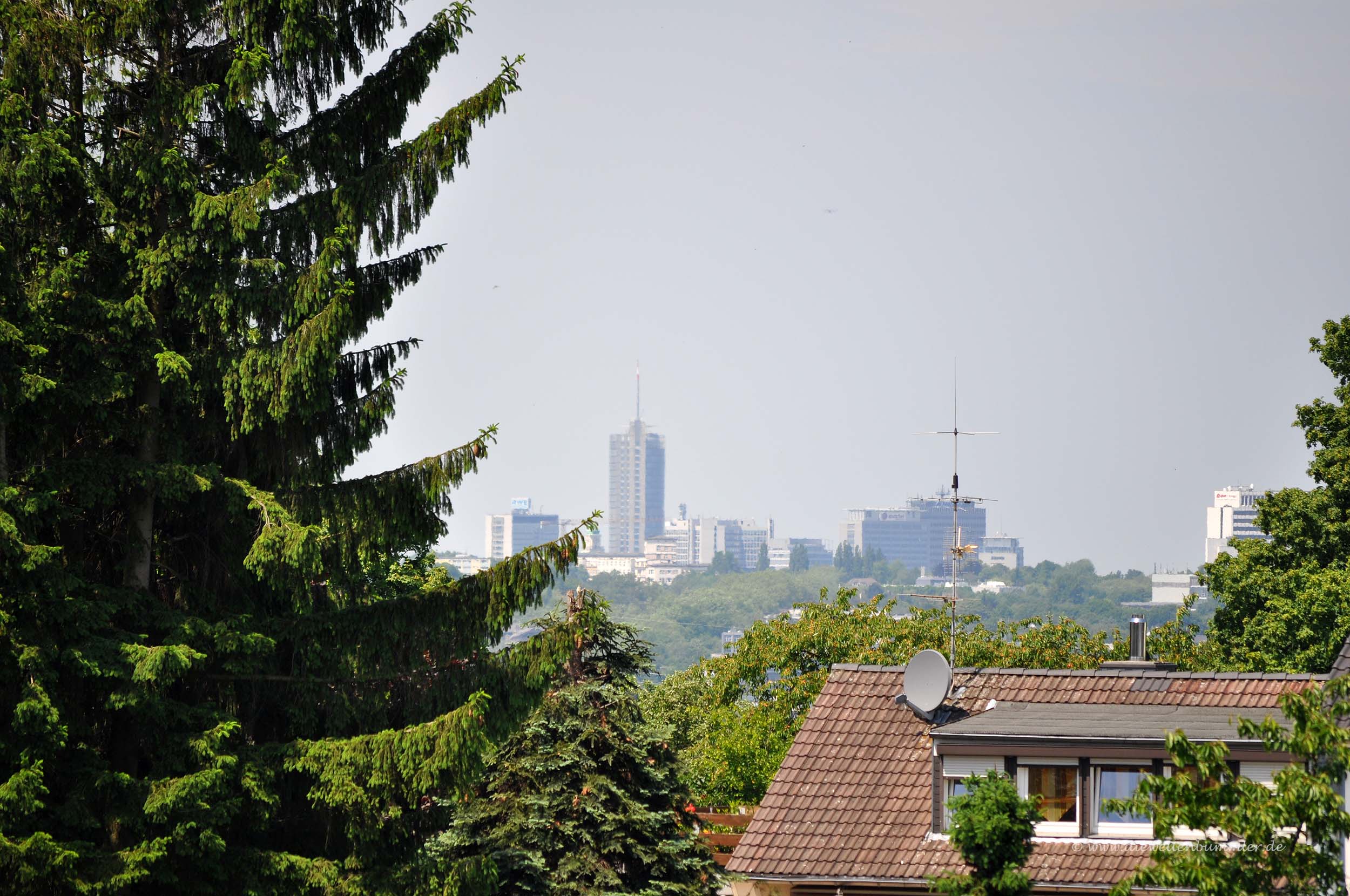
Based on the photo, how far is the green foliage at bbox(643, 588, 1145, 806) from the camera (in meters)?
38.3

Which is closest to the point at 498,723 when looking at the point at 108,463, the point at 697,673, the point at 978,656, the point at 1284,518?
the point at 108,463

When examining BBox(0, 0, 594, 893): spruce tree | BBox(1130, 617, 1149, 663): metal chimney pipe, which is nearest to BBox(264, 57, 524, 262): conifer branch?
BBox(0, 0, 594, 893): spruce tree

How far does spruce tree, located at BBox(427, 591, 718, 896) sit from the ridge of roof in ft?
10.1

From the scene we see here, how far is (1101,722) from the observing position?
58.0ft

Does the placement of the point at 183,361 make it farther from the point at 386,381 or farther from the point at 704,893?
the point at 704,893

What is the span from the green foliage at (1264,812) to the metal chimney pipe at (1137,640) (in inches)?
388

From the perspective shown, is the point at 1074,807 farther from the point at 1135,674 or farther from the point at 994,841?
the point at 994,841

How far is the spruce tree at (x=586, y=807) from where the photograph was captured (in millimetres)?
18719

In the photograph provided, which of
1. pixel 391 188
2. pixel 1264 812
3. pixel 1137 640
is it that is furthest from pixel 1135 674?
pixel 391 188

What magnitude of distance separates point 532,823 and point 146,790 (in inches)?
281

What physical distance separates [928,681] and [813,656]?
25567 mm

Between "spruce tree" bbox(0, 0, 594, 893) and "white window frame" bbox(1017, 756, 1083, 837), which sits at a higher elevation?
"spruce tree" bbox(0, 0, 594, 893)

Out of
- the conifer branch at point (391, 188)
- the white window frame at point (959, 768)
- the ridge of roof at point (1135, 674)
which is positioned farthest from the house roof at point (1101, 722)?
the conifer branch at point (391, 188)

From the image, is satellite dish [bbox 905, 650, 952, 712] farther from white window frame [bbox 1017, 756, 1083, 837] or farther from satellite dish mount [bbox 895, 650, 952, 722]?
white window frame [bbox 1017, 756, 1083, 837]
